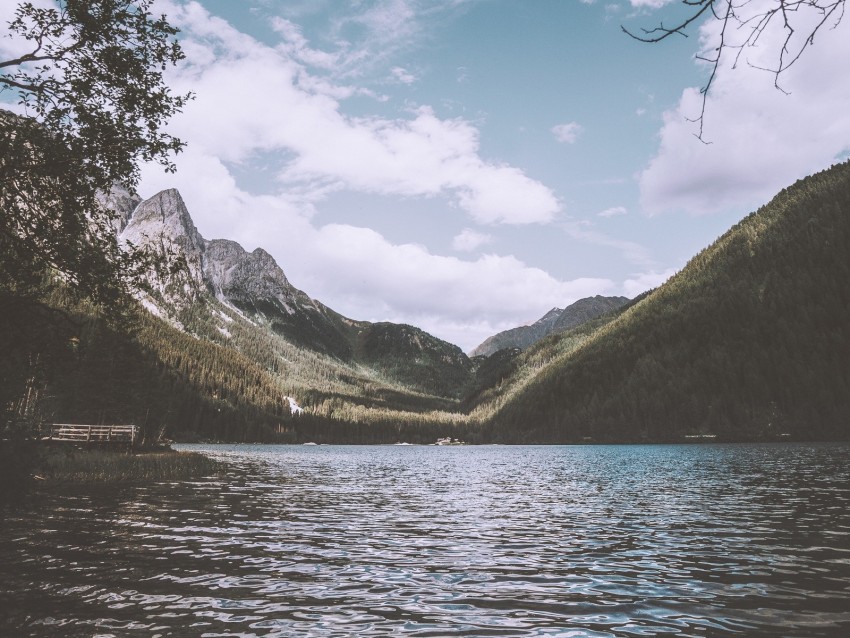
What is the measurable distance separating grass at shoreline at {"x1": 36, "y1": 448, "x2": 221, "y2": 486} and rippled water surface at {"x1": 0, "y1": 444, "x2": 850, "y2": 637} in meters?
8.98

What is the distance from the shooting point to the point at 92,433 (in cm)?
5512

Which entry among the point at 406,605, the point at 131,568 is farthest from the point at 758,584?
the point at 131,568

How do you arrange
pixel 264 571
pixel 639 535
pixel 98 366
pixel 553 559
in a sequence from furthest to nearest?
pixel 98 366 < pixel 639 535 < pixel 553 559 < pixel 264 571

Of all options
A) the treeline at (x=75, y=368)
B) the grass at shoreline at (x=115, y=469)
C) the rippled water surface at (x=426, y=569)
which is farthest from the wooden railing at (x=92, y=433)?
the rippled water surface at (x=426, y=569)

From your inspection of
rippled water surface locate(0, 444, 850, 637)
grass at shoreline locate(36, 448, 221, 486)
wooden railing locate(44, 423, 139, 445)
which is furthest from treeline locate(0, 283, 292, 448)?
rippled water surface locate(0, 444, 850, 637)

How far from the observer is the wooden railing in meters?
52.0

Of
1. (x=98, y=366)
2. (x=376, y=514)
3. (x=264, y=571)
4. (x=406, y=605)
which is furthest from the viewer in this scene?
(x=98, y=366)

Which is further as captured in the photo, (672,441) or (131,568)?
(672,441)


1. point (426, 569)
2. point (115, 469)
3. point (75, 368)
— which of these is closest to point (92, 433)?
point (115, 469)

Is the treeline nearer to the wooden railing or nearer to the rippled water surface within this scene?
the wooden railing

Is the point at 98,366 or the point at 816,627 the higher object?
the point at 98,366

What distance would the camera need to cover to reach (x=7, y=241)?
15375mm

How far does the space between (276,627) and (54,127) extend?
1554 cm

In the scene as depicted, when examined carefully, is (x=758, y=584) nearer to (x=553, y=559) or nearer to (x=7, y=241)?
(x=553, y=559)
